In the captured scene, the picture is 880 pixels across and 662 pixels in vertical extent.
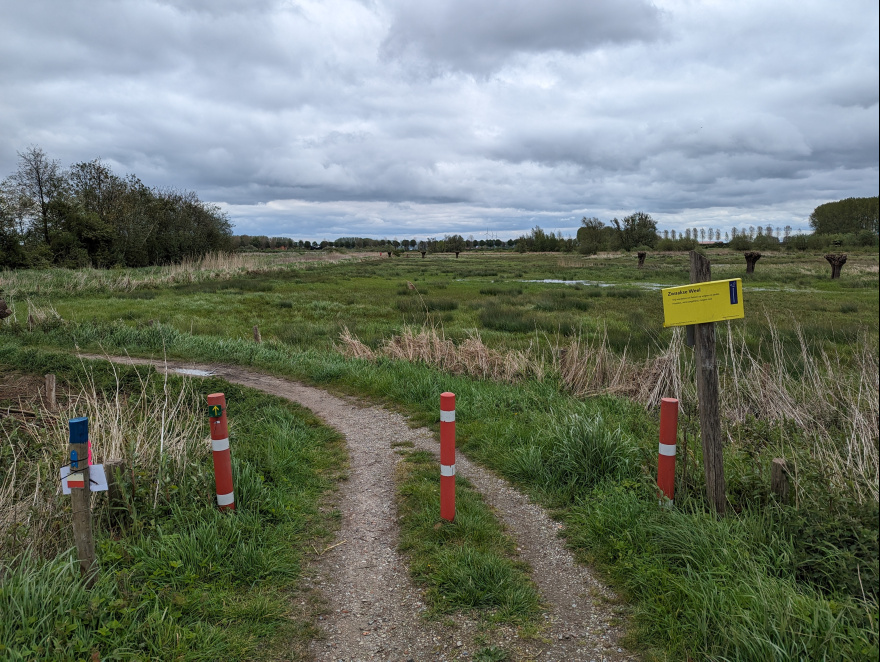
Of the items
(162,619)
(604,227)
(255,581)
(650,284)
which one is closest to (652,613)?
(255,581)

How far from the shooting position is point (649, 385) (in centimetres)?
834

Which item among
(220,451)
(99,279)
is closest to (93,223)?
(99,279)

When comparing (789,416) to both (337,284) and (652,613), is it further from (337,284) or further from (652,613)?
(337,284)

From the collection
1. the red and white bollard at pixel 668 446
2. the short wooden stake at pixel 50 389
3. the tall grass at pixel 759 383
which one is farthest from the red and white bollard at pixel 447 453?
the short wooden stake at pixel 50 389

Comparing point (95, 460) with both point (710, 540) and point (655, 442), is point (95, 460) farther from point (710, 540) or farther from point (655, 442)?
point (655, 442)

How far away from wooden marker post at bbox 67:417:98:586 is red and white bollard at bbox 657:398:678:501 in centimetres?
427

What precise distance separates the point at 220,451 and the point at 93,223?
45560 millimetres

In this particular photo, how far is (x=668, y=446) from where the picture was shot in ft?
15.0

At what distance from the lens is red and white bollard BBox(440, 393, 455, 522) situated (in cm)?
457

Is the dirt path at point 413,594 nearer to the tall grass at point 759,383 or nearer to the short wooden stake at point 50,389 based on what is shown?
the tall grass at point 759,383

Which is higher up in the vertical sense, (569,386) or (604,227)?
(604,227)

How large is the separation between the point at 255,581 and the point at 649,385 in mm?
6378

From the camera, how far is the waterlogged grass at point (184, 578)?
3.18 m

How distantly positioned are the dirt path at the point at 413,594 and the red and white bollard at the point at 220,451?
3.36ft
